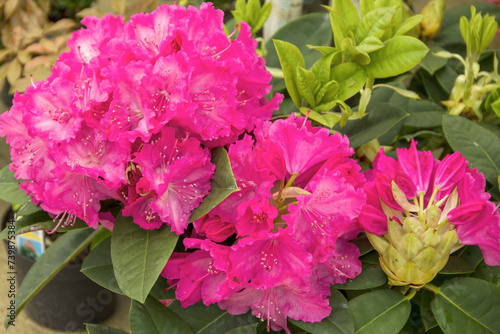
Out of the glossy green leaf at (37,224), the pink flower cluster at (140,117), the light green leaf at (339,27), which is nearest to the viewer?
the pink flower cluster at (140,117)

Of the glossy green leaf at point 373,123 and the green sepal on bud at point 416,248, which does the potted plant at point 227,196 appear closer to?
the green sepal on bud at point 416,248

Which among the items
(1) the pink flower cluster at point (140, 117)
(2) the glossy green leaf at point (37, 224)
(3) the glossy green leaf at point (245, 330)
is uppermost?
(1) the pink flower cluster at point (140, 117)

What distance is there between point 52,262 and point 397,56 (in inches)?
24.8

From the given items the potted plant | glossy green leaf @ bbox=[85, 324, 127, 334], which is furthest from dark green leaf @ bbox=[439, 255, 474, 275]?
glossy green leaf @ bbox=[85, 324, 127, 334]

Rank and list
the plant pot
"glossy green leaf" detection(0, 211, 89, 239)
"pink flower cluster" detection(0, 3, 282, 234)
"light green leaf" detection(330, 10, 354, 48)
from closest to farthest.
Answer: "pink flower cluster" detection(0, 3, 282, 234), "glossy green leaf" detection(0, 211, 89, 239), "light green leaf" detection(330, 10, 354, 48), the plant pot

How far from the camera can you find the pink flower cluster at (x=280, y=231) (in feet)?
2.13

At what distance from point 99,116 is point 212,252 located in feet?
0.65

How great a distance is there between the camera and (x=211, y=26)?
71 cm

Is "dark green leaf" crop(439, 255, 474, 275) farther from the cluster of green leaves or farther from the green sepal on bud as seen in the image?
the cluster of green leaves

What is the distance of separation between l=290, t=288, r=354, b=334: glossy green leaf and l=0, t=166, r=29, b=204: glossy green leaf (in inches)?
16.1

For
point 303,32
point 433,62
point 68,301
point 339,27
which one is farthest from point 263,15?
point 68,301

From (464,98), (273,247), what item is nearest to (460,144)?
(464,98)

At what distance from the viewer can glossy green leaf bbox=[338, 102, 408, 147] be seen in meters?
0.88

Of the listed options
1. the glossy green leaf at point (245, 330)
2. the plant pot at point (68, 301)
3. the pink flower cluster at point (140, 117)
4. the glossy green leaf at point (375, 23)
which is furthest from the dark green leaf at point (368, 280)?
the plant pot at point (68, 301)
